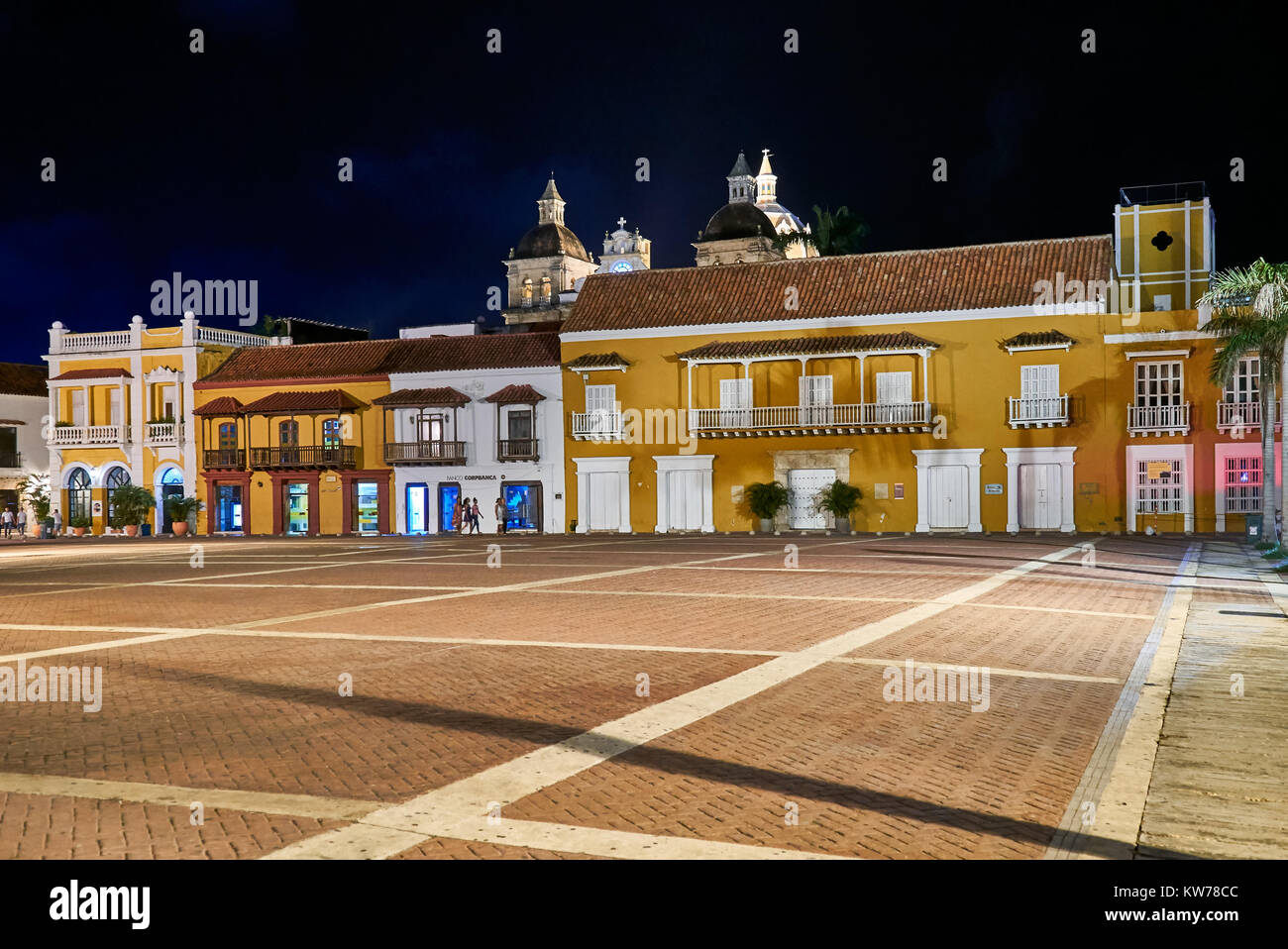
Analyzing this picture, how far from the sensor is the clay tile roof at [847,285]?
1635 inches

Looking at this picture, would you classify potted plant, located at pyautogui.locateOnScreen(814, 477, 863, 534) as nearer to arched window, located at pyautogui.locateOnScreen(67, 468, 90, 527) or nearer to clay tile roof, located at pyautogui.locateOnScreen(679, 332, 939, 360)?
clay tile roof, located at pyautogui.locateOnScreen(679, 332, 939, 360)

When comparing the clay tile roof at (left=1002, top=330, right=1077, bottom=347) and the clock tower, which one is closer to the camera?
the clay tile roof at (left=1002, top=330, right=1077, bottom=347)

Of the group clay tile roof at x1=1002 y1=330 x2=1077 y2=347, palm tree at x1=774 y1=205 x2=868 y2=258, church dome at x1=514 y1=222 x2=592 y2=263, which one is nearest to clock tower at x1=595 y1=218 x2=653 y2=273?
church dome at x1=514 y1=222 x2=592 y2=263

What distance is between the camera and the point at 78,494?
54719mm

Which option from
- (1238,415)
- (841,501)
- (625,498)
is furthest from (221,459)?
(1238,415)

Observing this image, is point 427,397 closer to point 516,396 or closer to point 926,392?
point 516,396

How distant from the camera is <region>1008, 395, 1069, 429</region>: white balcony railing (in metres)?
39.7

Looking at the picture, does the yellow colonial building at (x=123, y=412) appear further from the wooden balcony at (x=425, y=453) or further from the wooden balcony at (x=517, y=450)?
the wooden balcony at (x=517, y=450)

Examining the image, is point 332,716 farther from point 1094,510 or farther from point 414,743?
point 1094,510

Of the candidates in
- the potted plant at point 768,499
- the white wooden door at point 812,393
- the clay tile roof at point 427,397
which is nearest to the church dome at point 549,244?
the clay tile roof at point 427,397

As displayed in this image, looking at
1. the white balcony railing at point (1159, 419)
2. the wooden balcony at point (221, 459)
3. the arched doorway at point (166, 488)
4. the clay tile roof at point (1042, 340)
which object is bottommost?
the arched doorway at point (166, 488)

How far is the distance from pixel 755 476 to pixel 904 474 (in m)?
5.44

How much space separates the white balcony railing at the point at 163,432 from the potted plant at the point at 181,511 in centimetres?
281

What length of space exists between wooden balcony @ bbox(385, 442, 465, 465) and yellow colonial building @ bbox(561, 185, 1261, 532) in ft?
15.7
